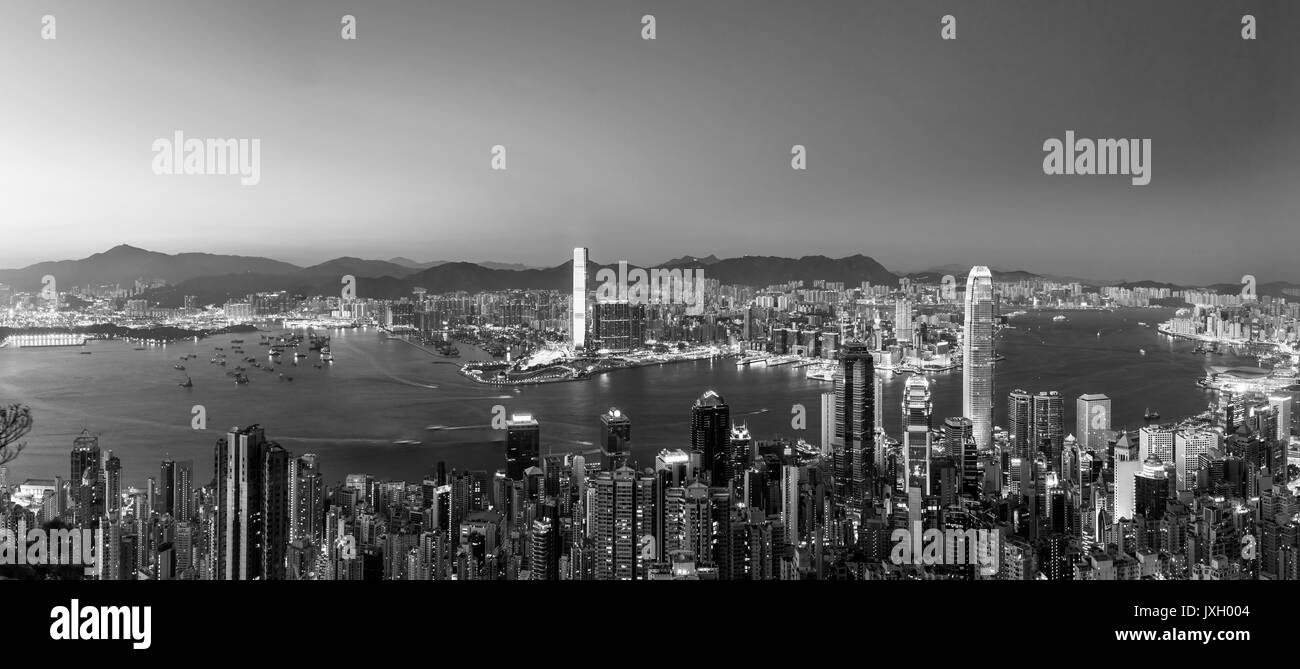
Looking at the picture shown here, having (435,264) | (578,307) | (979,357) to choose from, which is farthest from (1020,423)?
(435,264)

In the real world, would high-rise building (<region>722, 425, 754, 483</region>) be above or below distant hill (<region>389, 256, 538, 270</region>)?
below

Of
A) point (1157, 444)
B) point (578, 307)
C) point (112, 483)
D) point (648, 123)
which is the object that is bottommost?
point (112, 483)

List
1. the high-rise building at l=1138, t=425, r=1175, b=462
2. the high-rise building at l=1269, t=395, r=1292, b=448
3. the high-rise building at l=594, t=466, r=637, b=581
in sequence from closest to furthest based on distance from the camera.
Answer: the high-rise building at l=594, t=466, r=637, b=581 → the high-rise building at l=1269, t=395, r=1292, b=448 → the high-rise building at l=1138, t=425, r=1175, b=462

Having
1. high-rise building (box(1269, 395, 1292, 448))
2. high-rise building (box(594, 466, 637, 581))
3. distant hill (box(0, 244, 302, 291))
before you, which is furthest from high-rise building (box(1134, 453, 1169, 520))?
distant hill (box(0, 244, 302, 291))

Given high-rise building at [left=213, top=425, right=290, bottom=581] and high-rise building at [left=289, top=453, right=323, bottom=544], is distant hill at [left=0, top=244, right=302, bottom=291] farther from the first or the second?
high-rise building at [left=289, top=453, right=323, bottom=544]

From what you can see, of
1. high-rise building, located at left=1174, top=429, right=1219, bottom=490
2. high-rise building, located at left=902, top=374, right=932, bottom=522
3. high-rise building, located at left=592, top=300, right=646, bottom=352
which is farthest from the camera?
high-rise building, located at left=592, top=300, right=646, bottom=352

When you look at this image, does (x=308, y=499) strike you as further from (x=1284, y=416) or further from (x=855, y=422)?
(x=1284, y=416)
